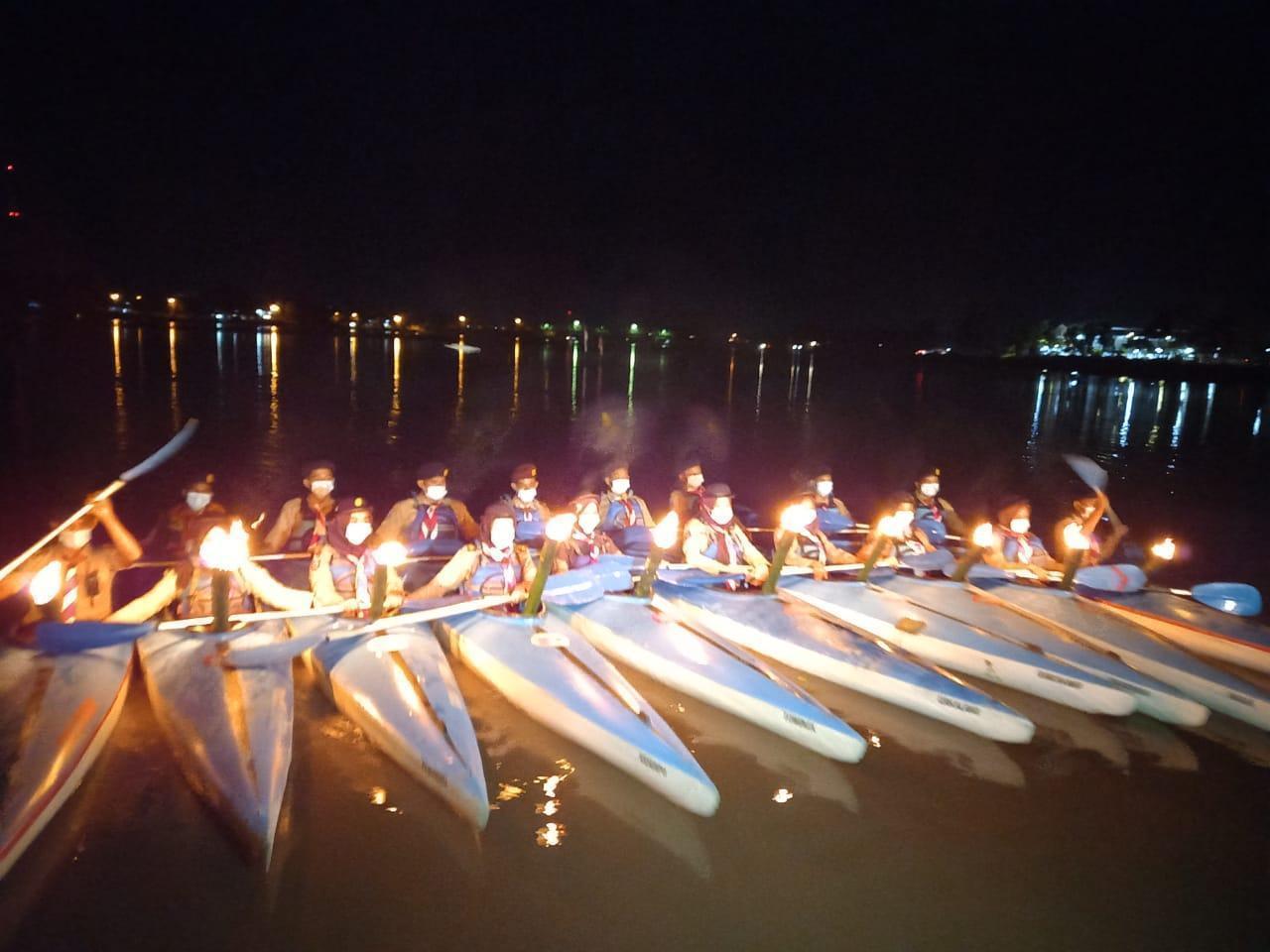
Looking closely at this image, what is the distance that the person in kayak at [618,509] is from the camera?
426 inches

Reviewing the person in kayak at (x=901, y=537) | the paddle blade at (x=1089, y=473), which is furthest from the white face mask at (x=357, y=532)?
the paddle blade at (x=1089, y=473)

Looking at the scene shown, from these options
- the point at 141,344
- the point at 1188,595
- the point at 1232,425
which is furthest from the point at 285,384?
the point at 1232,425

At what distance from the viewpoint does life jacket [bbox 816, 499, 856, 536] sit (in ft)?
38.3

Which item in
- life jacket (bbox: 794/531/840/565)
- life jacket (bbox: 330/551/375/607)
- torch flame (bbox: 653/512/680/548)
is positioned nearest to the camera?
torch flame (bbox: 653/512/680/548)

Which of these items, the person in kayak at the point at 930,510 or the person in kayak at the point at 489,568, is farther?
the person in kayak at the point at 930,510

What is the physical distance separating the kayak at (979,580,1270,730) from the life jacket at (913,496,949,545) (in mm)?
2430

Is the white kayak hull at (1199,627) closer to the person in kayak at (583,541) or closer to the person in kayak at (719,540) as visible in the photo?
the person in kayak at (719,540)

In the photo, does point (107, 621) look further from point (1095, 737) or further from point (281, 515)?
point (1095, 737)

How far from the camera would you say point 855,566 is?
29.0 feet

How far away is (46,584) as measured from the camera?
19.7 ft

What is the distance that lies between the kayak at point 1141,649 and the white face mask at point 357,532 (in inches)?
259

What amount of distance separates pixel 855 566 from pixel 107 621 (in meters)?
7.35

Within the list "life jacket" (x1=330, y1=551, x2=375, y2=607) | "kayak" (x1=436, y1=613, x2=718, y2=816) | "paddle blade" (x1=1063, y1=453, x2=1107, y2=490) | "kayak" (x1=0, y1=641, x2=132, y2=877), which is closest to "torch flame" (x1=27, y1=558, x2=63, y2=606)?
"kayak" (x1=0, y1=641, x2=132, y2=877)

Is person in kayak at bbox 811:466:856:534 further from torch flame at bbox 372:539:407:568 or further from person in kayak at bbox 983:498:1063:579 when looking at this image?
torch flame at bbox 372:539:407:568
